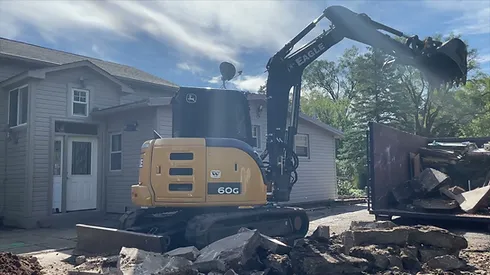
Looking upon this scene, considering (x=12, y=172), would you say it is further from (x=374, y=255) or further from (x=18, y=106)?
(x=374, y=255)

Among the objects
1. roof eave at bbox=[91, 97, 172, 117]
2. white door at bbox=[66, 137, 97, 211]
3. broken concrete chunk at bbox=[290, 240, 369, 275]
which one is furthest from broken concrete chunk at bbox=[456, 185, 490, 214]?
white door at bbox=[66, 137, 97, 211]

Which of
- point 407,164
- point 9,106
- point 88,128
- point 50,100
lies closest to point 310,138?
point 407,164

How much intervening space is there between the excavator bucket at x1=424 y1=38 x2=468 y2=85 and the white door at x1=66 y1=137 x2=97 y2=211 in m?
10.5

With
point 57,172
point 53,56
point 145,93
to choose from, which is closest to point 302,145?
point 145,93

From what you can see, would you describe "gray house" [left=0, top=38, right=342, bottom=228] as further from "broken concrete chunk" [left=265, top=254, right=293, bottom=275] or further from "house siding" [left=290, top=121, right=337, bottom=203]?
"broken concrete chunk" [left=265, top=254, right=293, bottom=275]

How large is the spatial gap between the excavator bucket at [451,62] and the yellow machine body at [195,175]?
11.0 feet

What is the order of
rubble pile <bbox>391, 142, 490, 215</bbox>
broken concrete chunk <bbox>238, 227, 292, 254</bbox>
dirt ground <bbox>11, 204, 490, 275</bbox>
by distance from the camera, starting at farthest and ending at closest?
rubble pile <bbox>391, 142, 490, 215</bbox> < dirt ground <bbox>11, 204, 490, 275</bbox> < broken concrete chunk <bbox>238, 227, 292, 254</bbox>

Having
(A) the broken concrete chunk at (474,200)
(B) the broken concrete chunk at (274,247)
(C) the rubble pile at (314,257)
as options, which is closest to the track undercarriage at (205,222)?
(C) the rubble pile at (314,257)

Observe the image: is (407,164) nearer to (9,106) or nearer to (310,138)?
(310,138)

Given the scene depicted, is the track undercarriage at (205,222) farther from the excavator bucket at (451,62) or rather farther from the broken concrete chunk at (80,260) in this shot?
the excavator bucket at (451,62)

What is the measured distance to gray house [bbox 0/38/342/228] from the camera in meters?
12.1

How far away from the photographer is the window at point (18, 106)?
1256 centimetres

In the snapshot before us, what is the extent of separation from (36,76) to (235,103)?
7.43 metres

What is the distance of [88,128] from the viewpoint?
13.7 m
